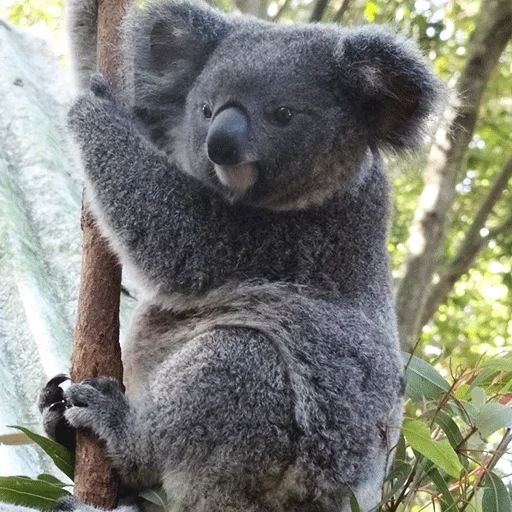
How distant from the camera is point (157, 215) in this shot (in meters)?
2.89

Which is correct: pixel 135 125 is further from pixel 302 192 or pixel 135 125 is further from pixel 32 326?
pixel 32 326

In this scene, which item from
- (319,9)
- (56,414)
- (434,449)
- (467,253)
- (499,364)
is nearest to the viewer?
(434,449)

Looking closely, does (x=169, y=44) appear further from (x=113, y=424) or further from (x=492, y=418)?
(x=492, y=418)

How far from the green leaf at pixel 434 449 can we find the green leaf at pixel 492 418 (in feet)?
0.67

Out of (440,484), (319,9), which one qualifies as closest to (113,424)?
(440,484)

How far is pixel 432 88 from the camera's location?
293 centimetres

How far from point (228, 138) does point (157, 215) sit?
0.39 m

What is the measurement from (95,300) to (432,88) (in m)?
1.37

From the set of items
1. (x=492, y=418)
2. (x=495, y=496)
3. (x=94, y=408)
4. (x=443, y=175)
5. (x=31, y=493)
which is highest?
(x=492, y=418)

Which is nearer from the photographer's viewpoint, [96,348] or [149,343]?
[96,348]

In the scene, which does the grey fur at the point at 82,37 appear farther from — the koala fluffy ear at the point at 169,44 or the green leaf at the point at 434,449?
the green leaf at the point at 434,449

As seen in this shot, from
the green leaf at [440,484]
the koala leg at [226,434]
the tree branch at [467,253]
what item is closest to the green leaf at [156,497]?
the koala leg at [226,434]

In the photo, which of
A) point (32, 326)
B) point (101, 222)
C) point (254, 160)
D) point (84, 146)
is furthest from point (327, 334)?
point (32, 326)

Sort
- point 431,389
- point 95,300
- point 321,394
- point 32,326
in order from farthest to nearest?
1. point 32,326
2. point 431,389
3. point 321,394
4. point 95,300
